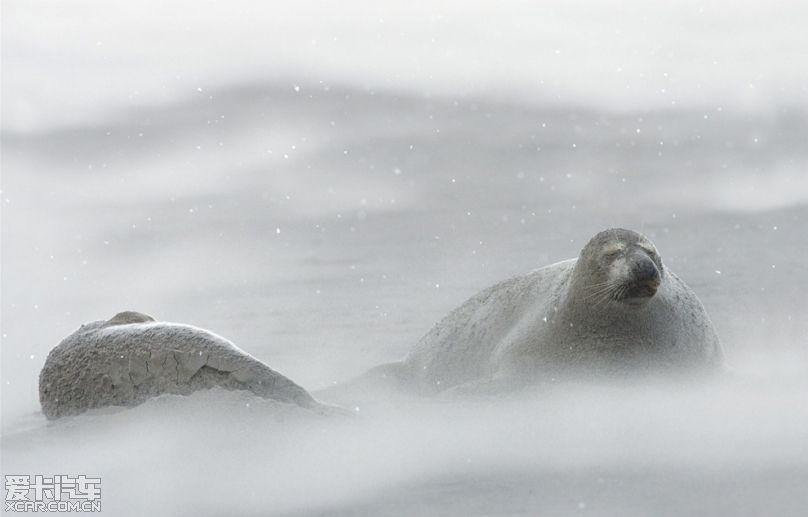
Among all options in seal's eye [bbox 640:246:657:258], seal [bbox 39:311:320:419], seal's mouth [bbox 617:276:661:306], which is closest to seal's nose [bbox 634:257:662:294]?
seal's mouth [bbox 617:276:661:306]

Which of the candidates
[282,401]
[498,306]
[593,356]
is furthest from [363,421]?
[498,306]

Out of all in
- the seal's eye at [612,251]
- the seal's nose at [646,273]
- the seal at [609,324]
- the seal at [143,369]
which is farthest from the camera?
the seal's eye at [612,251]

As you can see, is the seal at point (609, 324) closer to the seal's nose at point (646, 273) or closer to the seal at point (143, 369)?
the seal's nose at point (646, 273)

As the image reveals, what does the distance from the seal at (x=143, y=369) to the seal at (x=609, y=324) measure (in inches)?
86.3

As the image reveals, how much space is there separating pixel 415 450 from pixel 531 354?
263 centimetres

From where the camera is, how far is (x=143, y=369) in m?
9.59

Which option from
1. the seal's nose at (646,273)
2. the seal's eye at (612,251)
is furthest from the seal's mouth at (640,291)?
the seal's eye at (612,251)

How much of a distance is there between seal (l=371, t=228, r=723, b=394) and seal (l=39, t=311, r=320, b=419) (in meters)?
2.19

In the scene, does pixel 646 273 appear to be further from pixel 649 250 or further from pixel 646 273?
pixel 649 250

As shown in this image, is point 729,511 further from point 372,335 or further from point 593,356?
point 372,335

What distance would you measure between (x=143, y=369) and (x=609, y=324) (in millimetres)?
3280

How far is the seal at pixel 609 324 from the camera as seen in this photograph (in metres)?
11.1

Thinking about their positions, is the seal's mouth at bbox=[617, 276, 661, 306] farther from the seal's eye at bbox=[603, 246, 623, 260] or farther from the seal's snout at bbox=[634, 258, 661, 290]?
the seal's eye at bbox=[603, 246, 623, 260]

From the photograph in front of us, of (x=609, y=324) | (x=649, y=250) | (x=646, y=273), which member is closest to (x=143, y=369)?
(x=609, y=324)
